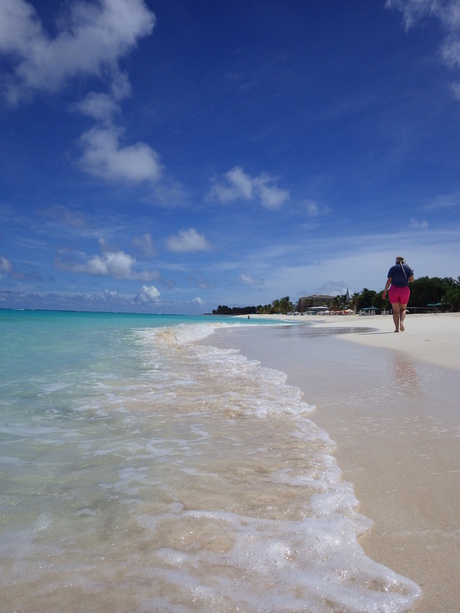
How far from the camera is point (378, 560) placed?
1.47 m

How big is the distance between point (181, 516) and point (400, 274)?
11959 mm

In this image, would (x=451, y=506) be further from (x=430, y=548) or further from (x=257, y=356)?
(x=257, y=356)

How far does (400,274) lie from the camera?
480 inches

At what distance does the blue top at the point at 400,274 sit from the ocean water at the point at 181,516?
9.78 metres

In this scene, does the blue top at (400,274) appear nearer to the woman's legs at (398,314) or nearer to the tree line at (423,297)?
the woman's legs at (398,314)

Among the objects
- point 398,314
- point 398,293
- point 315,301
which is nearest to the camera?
point 398,293

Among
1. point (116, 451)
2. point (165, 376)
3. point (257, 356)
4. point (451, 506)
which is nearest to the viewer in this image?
point (451, 506)

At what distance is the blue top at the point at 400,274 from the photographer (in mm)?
12125

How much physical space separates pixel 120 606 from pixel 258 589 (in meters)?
0.46

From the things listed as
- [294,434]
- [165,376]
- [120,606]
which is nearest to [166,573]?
[120,606]

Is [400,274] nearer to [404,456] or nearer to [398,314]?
[398,314]

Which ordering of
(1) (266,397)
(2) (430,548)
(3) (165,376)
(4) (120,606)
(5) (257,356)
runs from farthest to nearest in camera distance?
(5) (257,356)
(3) (165,376)
(1) (266,397)
(2) (430,548)
(4) (120,606)

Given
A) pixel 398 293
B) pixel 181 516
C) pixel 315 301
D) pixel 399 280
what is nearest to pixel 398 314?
pixel 398 293

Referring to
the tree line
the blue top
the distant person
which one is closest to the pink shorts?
the distant person
